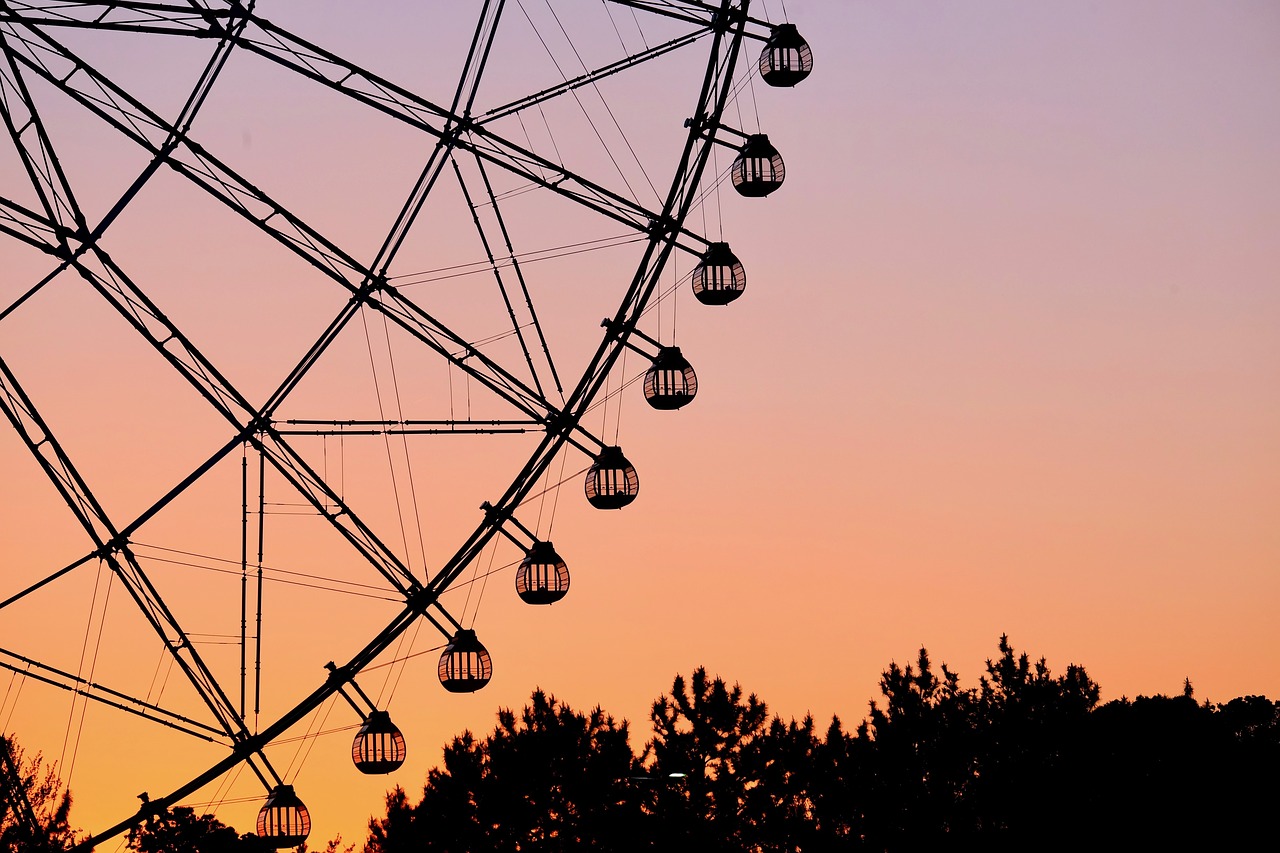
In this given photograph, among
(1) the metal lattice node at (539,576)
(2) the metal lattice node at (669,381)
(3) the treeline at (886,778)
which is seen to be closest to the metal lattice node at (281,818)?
(1) the metal lattice node at (539,576)

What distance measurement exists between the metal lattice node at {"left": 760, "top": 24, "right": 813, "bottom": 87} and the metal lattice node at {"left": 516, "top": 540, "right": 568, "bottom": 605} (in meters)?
7.08

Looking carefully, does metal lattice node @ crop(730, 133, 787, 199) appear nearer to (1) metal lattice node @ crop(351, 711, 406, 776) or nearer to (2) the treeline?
(1) metal lattice node @ crop(351, 711, 406, 776)

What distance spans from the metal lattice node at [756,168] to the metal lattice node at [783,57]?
78 centimetres

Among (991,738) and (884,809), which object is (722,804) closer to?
(884,809)

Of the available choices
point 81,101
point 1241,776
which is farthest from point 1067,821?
point 81,101

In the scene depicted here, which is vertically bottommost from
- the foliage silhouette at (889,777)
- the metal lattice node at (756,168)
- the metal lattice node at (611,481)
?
the metal lattice node at (611,481)

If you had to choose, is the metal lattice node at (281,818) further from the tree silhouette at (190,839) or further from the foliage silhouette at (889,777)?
the foliage silhouette at (889,777)

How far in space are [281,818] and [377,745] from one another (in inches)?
47.0

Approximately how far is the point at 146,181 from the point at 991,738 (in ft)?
172

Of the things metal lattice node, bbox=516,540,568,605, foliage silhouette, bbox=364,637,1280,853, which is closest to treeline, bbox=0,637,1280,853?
foliage silhouette, bbox=364,637,1280,853

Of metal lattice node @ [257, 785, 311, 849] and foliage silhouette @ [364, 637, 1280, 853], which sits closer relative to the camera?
metal lattice node @ [257, 785, 311, 849]

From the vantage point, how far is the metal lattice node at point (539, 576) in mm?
21562

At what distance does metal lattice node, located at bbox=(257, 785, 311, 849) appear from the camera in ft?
62.6

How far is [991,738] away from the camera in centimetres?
6588
